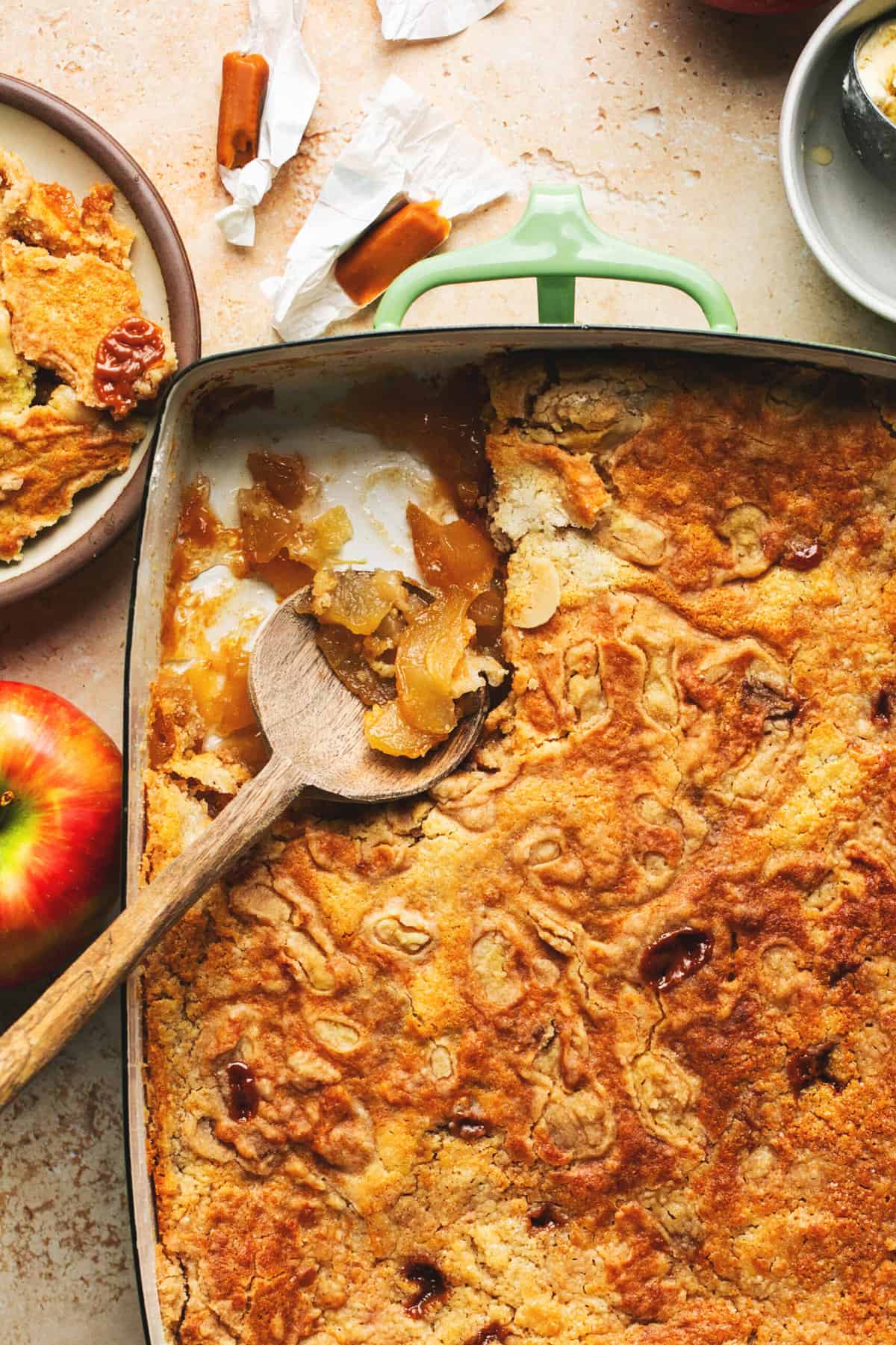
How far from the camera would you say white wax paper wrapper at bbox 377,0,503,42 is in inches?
98.3

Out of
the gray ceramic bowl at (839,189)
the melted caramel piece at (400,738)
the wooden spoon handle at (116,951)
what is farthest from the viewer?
the gray ceramic bowl at (839,189)

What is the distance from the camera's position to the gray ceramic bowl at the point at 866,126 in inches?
85.4

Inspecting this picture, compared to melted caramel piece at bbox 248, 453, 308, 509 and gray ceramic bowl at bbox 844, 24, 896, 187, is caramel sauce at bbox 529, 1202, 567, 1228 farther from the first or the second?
gray ceramic bowl at bbox 844, 24, 896, 187

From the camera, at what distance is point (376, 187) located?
246cm

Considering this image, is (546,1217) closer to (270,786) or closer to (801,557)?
(270,786)

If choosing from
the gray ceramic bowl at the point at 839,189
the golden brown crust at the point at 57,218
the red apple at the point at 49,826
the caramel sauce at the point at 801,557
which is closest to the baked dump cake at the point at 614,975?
the caramel sauce at the point at 801,557

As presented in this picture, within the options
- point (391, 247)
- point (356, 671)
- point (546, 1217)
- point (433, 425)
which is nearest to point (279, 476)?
point (433, 425)

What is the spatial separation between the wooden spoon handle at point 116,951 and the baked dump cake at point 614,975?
13 centimetres

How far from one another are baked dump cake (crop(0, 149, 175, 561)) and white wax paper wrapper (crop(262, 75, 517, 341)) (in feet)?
1.09

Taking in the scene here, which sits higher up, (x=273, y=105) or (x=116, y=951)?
(x=273, y=105)

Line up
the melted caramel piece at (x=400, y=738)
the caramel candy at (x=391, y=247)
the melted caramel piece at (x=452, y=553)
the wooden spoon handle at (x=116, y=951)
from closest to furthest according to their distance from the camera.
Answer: the wooden spoon handle at (x=116, y=951) < the melted caramel piece at (x=400, y=738) < the melted caramel piece at (x=452, y=553) < the caramel candy at (x=391, y=247)

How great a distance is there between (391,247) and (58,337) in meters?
0.72

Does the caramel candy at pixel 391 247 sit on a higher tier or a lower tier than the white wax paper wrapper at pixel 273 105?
lower

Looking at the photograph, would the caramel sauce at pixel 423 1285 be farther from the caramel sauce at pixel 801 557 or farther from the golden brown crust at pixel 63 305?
the golden brown crust at pixel 63 305
